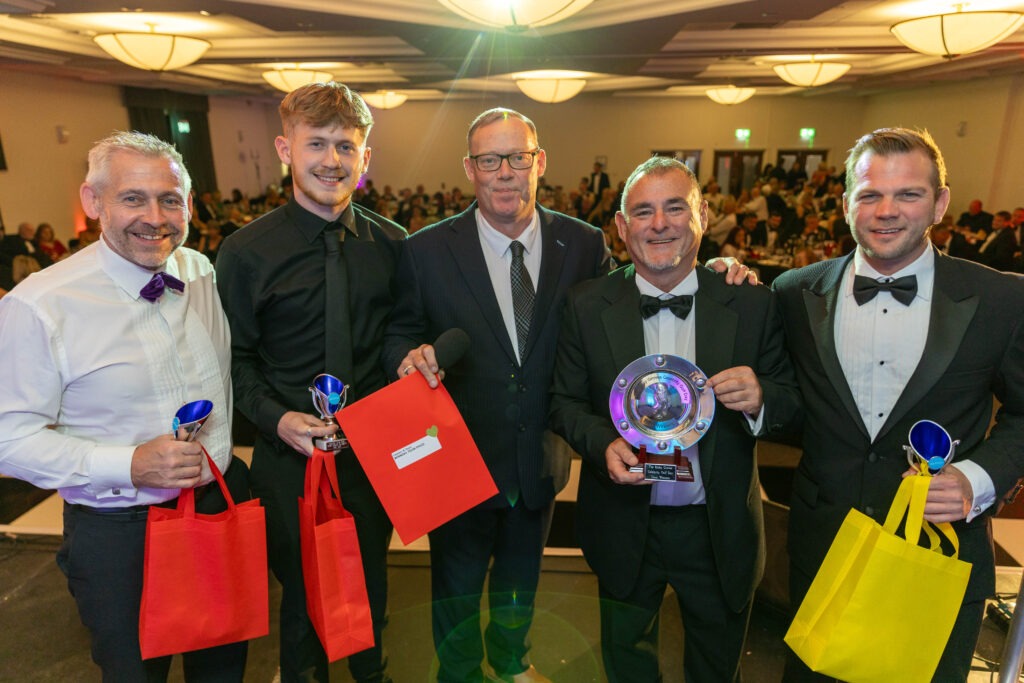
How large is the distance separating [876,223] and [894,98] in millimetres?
18480

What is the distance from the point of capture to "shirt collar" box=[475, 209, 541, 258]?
224 centimetres

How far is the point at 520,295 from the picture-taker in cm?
222

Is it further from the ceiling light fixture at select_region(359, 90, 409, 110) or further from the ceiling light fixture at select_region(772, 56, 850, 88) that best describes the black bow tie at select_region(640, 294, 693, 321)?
the ceiling light fixture at select_region(359, 90, 409, 110)

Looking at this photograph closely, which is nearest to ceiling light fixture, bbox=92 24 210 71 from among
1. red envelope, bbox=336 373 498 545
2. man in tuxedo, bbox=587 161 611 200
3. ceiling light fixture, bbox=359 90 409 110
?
red envelope, bbox=336 373 498 545

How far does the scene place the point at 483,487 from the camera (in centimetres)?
196

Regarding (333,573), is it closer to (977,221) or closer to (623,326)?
(623,326)

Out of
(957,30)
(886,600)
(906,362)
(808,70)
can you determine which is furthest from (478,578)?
(808,70)

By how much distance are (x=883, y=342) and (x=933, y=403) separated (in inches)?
A: 7.7

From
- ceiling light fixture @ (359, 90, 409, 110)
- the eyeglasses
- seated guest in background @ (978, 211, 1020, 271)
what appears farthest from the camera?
ceiling light fixture @ (359, 90, 409, 110)

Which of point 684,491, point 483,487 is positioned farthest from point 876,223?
point 483,487

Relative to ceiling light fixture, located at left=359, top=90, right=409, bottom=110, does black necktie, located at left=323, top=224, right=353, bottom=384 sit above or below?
below

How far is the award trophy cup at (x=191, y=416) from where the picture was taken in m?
1.62

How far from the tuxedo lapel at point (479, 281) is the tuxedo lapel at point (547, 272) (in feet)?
0.31

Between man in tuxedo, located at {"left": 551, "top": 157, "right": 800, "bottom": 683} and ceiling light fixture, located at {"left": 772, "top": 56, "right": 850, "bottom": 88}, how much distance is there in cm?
864
